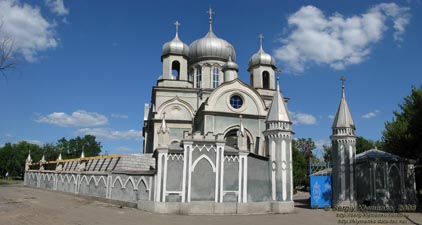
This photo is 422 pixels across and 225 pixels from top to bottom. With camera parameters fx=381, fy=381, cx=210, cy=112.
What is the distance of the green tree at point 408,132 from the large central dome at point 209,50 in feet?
48.9

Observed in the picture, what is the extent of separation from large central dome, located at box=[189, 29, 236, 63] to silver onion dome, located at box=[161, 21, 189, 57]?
1.49 metres

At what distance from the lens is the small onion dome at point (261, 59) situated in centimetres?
3359

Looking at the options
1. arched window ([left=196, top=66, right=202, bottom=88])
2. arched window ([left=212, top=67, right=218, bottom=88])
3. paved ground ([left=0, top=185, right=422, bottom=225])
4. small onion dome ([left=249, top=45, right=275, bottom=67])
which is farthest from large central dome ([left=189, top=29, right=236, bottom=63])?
paved ground ([left=0, top=185, right=422, bottom=225])

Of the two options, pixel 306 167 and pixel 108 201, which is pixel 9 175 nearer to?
pixel 306 167

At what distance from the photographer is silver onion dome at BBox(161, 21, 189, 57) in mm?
32656

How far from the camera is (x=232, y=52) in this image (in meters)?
35.7

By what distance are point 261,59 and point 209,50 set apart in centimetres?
476

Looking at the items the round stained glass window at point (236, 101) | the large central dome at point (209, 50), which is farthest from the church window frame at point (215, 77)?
the round stained glass window at point (236, 101)

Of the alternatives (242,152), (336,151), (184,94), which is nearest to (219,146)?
(242,152)

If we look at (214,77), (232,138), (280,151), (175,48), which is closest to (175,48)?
(175,48)

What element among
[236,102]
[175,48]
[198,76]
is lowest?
[236,102]

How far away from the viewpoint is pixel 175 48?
Answer: 32719 millimetres

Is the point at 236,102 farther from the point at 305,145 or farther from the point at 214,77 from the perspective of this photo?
the point at 305,145

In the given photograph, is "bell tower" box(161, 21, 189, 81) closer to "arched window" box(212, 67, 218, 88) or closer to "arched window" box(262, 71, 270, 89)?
"arched window" box(212, 67, 218, 88)
